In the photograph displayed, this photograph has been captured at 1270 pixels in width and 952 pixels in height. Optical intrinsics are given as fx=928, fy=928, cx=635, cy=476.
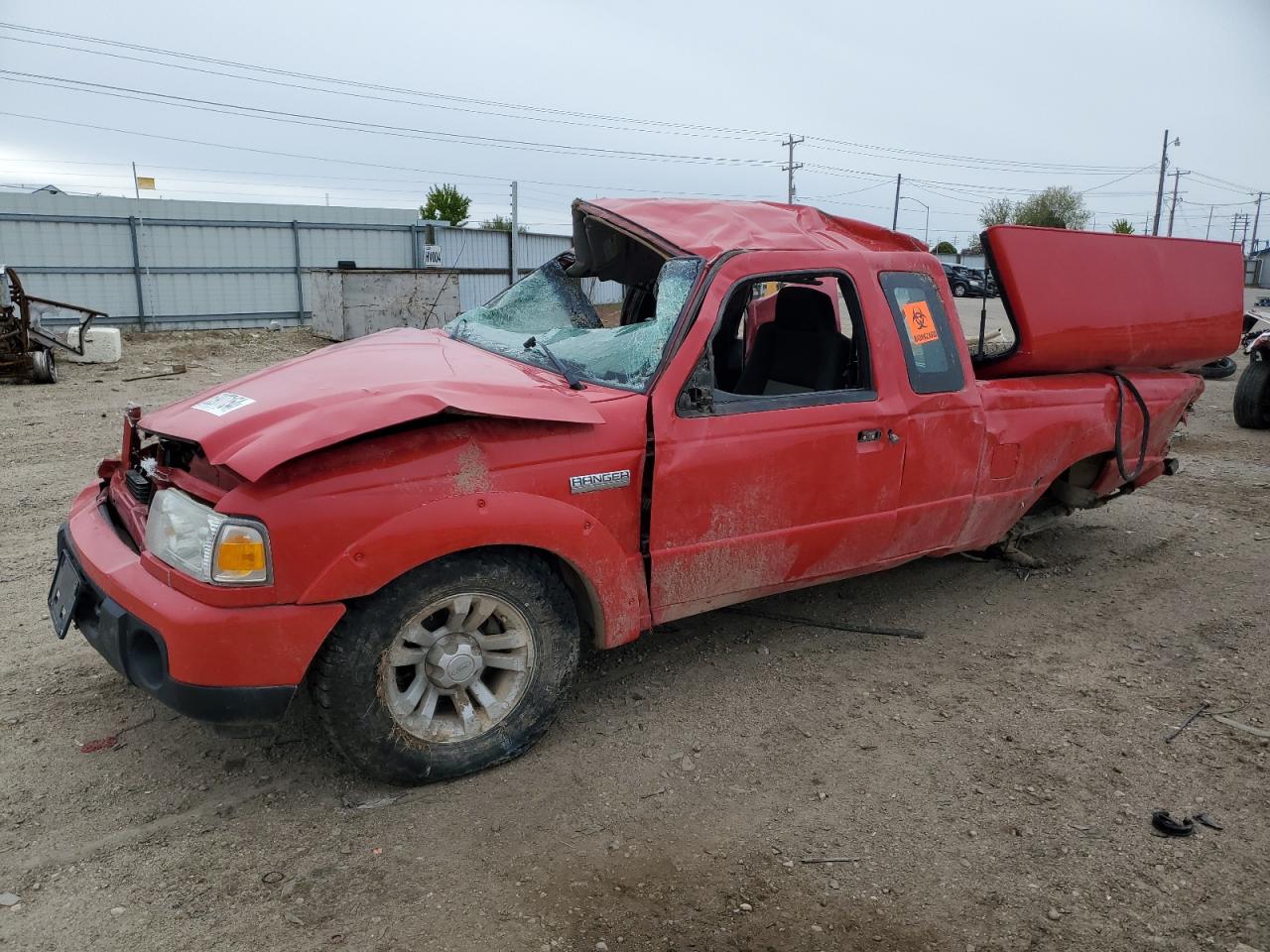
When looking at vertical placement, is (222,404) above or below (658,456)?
above

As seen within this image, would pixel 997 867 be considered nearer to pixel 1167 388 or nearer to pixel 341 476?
pixel 341 476

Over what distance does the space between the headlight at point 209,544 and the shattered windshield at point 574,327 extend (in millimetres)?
1380

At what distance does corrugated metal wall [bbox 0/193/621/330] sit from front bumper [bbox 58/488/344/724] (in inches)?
661

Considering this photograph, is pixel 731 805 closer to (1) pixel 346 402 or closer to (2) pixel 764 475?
(2) pixel 764 475

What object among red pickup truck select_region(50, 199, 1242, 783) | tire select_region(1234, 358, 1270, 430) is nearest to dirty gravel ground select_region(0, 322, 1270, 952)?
red pickup truck select_region(50, 199, 1242, 783)

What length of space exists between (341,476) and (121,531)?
1.11 meters

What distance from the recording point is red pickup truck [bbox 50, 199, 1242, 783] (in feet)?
9.03

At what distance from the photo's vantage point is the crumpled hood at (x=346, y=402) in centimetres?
274

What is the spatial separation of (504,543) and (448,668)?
46 cm

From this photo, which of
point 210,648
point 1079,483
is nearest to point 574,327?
point 210,648

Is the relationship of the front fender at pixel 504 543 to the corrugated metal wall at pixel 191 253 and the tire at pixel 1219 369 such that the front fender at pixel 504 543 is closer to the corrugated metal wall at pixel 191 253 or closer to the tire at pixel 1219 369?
the tire at pixel 1219 369

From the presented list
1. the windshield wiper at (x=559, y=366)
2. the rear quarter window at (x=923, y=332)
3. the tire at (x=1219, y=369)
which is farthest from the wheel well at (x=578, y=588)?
the tire at (x=1219, y=369)

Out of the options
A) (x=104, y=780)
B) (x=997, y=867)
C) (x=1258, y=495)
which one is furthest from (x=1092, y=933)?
(x=1258, y=495)

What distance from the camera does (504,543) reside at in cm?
300
